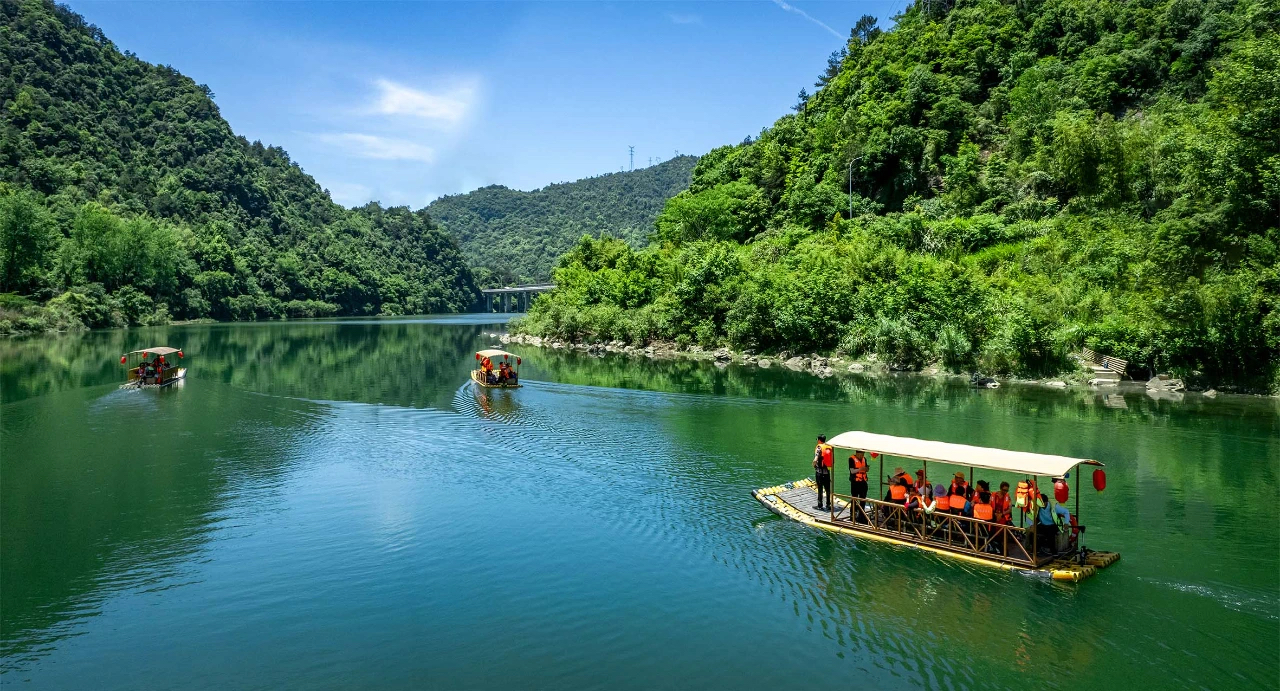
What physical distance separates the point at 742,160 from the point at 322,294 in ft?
410

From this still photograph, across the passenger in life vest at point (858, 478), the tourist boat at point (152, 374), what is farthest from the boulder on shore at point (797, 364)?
the tourist boat at point (152, 374)

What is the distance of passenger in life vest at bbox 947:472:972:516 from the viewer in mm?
21453

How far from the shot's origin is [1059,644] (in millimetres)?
16109

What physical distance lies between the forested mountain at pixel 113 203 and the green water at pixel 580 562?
291 ft

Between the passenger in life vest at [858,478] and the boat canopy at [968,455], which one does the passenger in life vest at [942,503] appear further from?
the passenger in life vest at [858,478]

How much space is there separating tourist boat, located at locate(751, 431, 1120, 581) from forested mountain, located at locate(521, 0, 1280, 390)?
3473 cm

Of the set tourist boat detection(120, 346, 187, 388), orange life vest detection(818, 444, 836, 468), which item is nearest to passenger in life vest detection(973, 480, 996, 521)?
orange life vest detection(818, 444, 836, 468)

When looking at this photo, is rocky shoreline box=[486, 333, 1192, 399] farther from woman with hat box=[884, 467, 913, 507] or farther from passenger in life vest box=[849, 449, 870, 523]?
woman with hat box=[884, 467, 913, 507]

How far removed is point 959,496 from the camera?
2164cm

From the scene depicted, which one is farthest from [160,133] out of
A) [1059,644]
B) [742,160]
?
[1059,644]

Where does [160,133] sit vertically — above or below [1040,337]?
above

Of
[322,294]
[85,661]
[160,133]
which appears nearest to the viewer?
[85,661]

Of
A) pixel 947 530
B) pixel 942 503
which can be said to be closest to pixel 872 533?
pixel 947 530

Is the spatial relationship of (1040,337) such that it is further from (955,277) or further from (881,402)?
(881,402)
